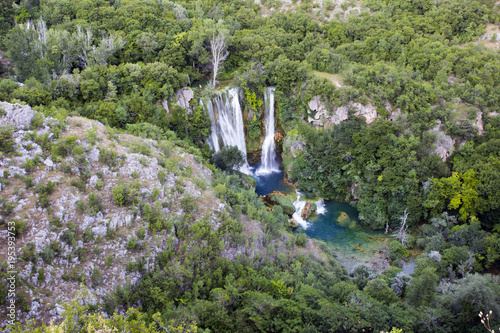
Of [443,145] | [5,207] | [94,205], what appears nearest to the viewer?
[5,207]

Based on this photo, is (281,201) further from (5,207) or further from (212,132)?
(5,207)

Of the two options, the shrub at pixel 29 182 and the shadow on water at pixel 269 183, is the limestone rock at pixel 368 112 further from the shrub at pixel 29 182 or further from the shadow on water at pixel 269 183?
the shrub at pixel 29 182

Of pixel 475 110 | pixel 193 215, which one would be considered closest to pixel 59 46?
pixel 193 215

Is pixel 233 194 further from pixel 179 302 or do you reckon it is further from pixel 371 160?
pixel 371 160

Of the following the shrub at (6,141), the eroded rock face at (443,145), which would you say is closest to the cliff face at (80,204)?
the shrub at (6,141)

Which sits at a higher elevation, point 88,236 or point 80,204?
point 80,204

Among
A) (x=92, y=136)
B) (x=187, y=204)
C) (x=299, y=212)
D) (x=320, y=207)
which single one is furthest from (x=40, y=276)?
(x=320, y=207)
